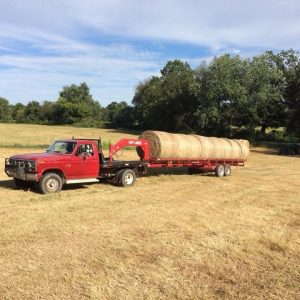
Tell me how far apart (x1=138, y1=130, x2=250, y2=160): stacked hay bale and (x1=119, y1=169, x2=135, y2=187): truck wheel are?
2197 mm

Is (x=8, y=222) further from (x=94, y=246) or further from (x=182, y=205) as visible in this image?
(x=182, y=205)

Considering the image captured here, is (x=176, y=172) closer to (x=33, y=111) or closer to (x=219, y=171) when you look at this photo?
(x=219, y=171)

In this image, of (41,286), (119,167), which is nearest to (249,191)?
(119,167)

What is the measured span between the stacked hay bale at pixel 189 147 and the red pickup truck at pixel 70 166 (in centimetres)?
80

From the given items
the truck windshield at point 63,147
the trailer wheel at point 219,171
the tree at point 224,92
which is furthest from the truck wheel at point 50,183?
the tree at point 224,92

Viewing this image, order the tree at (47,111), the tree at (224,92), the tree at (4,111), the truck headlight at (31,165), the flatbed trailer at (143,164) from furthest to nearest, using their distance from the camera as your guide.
A: the tree at (4,111), the tree at (47,111), the tree at (224,92), the flatbed trailer at (143,164), the truck headlight at (31,165)

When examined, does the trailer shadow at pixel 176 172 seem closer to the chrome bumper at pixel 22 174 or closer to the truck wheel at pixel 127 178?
the truck wheel at pixel 127 178

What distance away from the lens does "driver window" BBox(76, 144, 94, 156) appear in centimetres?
1556

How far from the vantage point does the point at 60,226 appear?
32.3ft

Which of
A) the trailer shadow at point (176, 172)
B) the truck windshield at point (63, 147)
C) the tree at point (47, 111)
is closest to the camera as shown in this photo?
the truck windshield at point (63, 147)

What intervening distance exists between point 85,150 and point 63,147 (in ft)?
2.52

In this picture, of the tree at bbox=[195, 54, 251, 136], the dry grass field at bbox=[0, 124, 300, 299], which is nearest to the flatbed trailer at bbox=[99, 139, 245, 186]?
the dry grass field at bbox=[0, 124, 300, 299]

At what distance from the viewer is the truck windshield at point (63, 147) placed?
15453 mm

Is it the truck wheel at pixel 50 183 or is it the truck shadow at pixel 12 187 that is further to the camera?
the truck shadow at pixel 12 187
